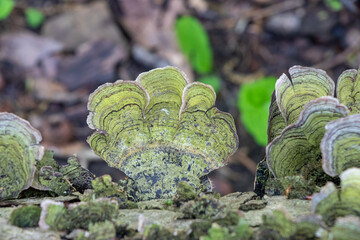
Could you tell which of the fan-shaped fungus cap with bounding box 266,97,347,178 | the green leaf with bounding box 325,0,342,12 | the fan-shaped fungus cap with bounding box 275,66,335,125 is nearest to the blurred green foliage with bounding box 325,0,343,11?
the green leaf with bounding box 325,0,342,12

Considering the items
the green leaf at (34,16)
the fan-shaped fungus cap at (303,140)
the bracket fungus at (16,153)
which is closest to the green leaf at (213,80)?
the green leaf at (34,16)

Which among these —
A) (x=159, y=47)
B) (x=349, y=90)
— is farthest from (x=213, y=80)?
(x=349, y=90)

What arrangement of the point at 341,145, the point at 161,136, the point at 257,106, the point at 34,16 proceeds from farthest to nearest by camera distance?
the point at 34,16, the point at 257,106, the point at 161,136, the point at 341,145

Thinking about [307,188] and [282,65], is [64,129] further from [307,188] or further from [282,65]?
[307,188]

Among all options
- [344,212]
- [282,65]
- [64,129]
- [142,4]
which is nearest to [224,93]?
[282,65]

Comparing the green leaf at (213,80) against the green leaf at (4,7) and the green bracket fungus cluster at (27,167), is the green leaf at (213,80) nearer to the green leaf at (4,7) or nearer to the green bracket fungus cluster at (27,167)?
the green leaf at (4,7)

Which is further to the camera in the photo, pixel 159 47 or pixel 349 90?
pixel 159 47

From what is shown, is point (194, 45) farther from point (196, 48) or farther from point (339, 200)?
point (339, 200)
